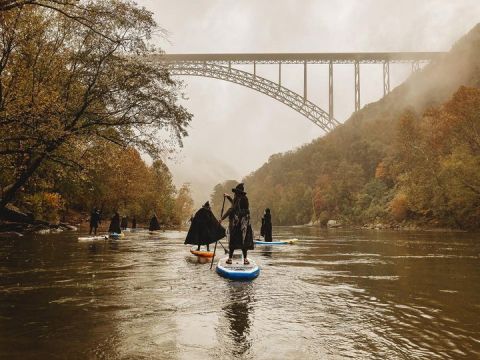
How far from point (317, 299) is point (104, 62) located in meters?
12.6

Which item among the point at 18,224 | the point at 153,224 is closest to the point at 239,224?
the point at 18,224

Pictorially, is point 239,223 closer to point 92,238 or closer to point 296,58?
point 92,238

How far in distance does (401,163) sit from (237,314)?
48876 mm

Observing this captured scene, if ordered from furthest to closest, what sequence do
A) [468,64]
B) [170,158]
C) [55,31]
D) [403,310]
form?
[468,64]
[170,158]
[55,31]
[403,310]

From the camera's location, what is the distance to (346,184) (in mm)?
84875

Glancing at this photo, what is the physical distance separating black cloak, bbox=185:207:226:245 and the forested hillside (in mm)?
30901

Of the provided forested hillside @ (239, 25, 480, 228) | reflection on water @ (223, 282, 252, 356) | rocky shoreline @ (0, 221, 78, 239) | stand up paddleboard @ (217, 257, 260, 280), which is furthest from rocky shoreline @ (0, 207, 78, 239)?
forested hillside @ (239, 25, 480, 228)

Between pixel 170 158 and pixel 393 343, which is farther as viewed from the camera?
pixel 170 158

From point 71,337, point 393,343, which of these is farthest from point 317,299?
point 71,337

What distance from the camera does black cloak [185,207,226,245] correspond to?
14.4 meters

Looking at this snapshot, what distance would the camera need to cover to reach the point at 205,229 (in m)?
14.6

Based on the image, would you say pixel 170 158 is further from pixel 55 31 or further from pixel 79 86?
pixel 55 31

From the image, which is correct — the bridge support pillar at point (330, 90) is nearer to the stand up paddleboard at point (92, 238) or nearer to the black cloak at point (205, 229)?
the stand up paddleboard at point (92, 238)

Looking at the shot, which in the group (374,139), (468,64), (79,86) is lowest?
(79,86)
